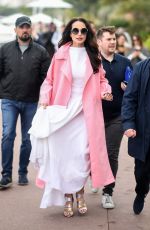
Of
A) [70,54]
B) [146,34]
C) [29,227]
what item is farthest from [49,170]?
[146,34]

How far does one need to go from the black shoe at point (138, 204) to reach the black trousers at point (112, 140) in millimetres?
472

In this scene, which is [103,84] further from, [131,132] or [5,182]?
[5,182]

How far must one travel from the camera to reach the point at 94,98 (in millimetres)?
6609

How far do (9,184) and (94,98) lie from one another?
1.74 metres

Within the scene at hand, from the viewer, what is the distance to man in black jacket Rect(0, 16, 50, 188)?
7.64m

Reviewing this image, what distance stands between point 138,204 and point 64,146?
89cm

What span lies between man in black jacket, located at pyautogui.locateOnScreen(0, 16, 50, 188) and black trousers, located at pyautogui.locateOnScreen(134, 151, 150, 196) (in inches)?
70.0

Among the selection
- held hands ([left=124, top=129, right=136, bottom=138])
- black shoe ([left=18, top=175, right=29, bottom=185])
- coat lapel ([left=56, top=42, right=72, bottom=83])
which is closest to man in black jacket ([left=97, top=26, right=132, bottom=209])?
coat lapel ([left=56, top=42, right=72, bottom=83])

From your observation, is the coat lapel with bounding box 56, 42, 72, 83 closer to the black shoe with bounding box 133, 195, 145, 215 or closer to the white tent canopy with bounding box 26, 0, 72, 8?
the black shoe with bounding box 133, 195, 145, 215

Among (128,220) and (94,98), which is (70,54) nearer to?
(94,98)

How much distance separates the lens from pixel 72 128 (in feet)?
21.8

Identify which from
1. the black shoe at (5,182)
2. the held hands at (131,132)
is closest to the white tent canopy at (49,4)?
the black shoe at (5,182)

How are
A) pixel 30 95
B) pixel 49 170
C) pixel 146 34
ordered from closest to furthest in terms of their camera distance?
pixel 49 170
pixel 30 95
pixel 146 34

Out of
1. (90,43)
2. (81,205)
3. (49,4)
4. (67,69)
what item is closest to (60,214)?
(81,205)
